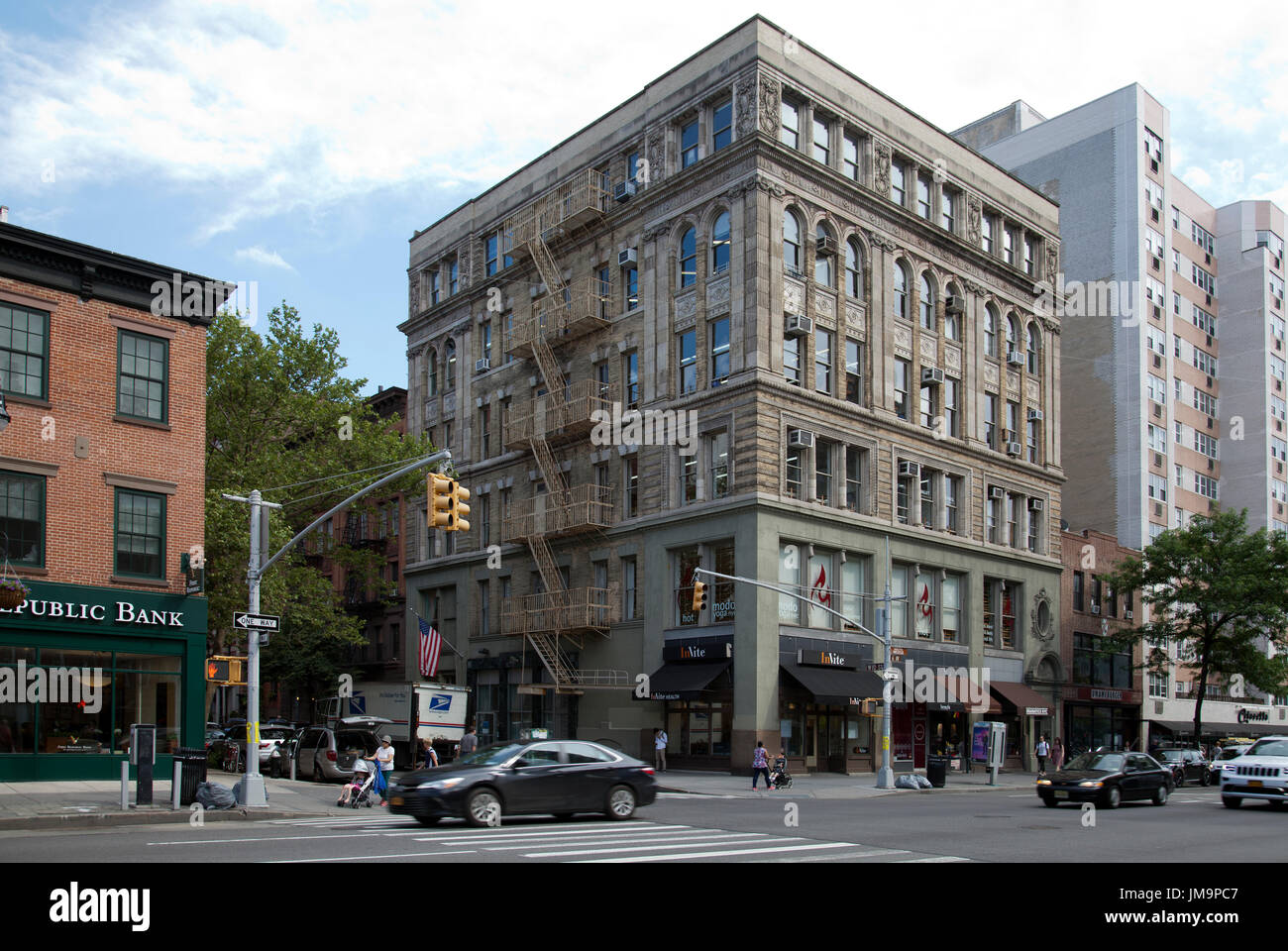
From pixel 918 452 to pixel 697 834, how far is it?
30.9 metres

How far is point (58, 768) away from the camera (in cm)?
2689

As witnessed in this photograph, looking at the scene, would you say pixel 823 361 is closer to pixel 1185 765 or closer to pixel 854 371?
pixel 854 371

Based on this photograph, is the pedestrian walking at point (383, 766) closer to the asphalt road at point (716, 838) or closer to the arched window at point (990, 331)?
the asphalt road at point (716, 838)

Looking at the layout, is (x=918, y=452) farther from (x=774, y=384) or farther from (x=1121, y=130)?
(x=1121, y=130)

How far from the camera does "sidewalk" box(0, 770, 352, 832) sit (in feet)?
67.3

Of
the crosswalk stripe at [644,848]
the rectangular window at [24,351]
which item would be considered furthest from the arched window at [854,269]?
the crosswalk stripe at [644,848]

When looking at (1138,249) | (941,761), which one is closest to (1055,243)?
(1138,249)

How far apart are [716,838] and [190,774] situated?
36.2 ft

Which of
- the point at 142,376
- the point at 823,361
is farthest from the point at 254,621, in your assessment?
the point at 823,361

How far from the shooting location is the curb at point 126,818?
792 inches

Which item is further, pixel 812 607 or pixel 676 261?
pixel 676 261

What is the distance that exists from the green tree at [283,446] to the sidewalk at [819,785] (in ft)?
45.5

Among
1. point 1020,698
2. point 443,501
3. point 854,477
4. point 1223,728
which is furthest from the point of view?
point 1223,728

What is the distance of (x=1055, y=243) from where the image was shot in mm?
57594
